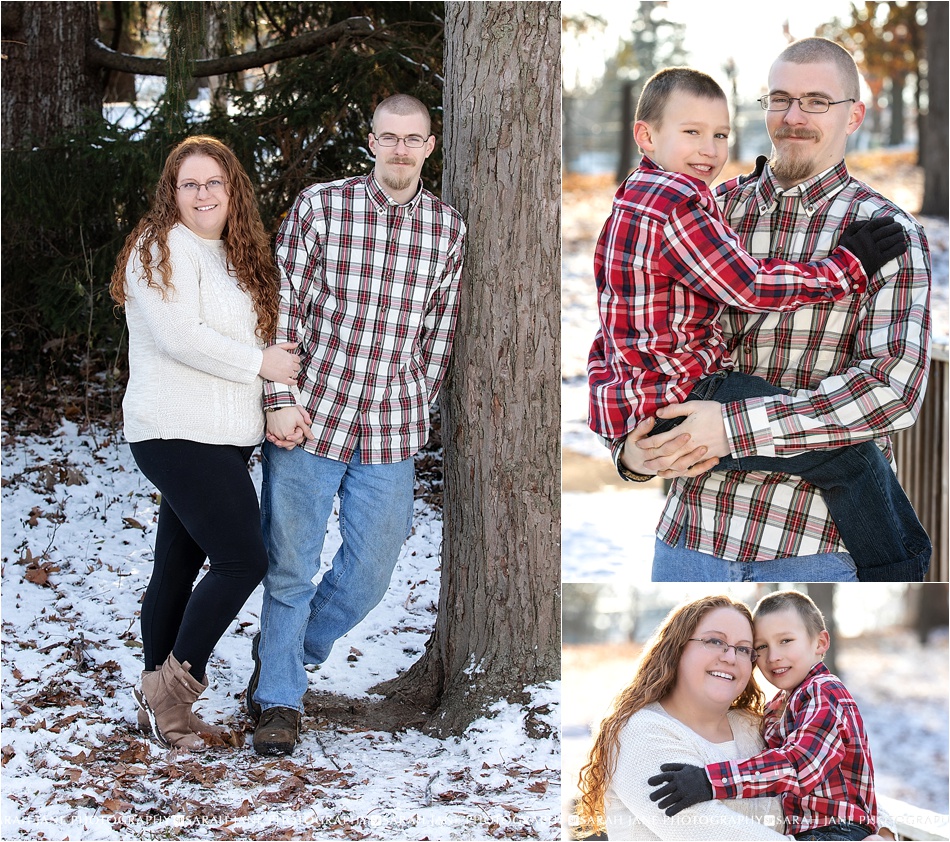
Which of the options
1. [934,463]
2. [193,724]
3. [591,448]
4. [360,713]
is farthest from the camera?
[591,448]

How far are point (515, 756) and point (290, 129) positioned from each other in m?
4.21

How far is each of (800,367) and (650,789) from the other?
3.95 feet

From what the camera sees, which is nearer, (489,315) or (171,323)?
(171,323)

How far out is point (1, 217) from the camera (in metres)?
6.60

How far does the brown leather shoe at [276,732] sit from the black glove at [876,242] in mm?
2667

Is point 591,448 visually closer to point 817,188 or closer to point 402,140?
point 402,140

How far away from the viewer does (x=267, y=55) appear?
260 inches

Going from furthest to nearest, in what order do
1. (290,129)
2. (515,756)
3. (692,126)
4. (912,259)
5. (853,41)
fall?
(853,41) < (290,129) < (515,756) < (692,126) < (912,259)

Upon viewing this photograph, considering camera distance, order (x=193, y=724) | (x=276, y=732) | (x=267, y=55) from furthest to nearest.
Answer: (x=267, y=55) → (x=193, y=724) → (x=276, y=732)

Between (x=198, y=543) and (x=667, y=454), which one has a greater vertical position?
(x=667, y=454)

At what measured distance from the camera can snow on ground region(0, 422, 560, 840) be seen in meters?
3.40

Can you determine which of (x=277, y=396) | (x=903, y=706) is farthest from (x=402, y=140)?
(x=903, y=706)

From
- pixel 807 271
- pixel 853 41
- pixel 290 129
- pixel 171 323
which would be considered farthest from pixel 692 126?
pixel 853 41

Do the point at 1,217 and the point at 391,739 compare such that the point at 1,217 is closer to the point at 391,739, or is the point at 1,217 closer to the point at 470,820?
the point at 391,739
